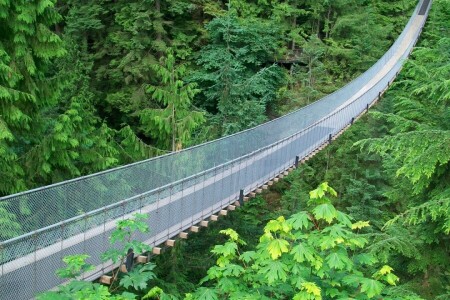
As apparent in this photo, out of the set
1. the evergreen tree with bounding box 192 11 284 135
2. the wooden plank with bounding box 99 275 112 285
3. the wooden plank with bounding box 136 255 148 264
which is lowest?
the wooden plank with bounding box 136 255 148 264

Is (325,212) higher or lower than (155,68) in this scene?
higher

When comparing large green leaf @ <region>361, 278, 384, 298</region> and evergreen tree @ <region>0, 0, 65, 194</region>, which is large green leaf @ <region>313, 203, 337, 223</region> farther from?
evergreen tree @ <region>0, 0, 65, 194</region>

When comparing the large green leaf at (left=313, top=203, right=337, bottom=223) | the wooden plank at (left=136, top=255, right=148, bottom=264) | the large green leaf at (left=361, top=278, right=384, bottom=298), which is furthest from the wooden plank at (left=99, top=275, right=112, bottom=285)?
the large green leaf at (left=361, top=278, right=384, bottom=298)

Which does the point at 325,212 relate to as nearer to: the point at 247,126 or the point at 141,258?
the point at 141,258

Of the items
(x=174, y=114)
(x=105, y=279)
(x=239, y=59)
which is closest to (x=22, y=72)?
(x=105, y=279)

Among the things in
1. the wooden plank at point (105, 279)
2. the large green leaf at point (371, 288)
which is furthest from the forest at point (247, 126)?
the wooden plank at point (105, 279)

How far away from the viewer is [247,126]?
45.0 ft

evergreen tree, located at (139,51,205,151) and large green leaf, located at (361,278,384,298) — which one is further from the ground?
large green leaf, located at (361,278,384,298)

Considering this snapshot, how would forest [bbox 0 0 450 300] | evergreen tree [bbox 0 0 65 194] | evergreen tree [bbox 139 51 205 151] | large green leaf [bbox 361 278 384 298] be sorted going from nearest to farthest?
large green leaf [bbox 361 278 384 298], forest [bbox 0 0 450 300], evergreen tree [bbox 0 0 65 194], evergreen tree [bbox 139 51 205 151]

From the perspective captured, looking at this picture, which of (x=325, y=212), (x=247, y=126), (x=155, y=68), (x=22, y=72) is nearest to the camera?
(x=325, y=212)

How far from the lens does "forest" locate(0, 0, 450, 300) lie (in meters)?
3.93

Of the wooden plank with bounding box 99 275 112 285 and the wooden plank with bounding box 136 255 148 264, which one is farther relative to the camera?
the wooden plank with bounding box 136 255 148 264

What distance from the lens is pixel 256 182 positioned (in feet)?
30.6

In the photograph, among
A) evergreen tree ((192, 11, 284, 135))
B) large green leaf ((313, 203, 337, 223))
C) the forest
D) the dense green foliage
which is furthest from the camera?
evergreen tree ((192, 11, 284, 135))
